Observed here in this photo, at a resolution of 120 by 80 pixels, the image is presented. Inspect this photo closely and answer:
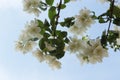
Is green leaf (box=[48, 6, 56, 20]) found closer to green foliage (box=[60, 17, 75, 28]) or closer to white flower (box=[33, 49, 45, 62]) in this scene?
green foliage (box=[60, 17, 75, 28])

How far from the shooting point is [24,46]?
2.72m

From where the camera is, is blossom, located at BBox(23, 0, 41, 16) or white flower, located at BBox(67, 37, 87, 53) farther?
blossom, located at BBox(23, 0, 41, 16)

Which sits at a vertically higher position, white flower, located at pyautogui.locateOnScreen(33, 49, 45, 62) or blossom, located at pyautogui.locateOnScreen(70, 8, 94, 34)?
blossom, located at pyautogui.locateOnScreen(70, 8, 94, 34)

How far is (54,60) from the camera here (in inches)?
103

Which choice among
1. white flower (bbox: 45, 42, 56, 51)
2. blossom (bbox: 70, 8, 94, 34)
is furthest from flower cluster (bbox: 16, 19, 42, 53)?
blossom (bbox: 70, 8, 94, 34)

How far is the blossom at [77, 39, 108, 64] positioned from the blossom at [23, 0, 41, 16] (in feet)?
1.38

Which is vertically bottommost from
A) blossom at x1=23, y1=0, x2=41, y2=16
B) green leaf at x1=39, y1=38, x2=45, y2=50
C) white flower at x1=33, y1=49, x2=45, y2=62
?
white flower at x1=33, y1=49, x2=45, y2=62

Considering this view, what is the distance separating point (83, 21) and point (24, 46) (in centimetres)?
42

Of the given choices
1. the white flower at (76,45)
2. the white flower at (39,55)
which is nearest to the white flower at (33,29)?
the white flower at (39,55)

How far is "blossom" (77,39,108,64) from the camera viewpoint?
2402 mm

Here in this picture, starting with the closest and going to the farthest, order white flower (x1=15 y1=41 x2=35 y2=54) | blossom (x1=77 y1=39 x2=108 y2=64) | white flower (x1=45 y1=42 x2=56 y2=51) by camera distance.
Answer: blossom (x1=77 y1=39 x2=108 y2=64)
white flower (x1=45 y1=42 x2=56 y2=51)
white flower (x1=15 y1=41 x2=35 y2=54)

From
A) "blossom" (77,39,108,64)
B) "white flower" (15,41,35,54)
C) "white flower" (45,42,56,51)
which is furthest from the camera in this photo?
"white flower" (15,41,35,54)

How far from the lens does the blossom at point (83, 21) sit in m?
2.61

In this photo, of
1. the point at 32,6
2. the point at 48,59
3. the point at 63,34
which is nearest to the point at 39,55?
the point at 48,59
